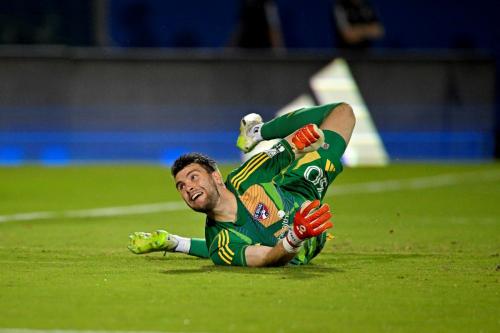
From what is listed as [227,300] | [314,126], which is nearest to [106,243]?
[314,126]

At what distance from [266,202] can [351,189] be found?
9.81m

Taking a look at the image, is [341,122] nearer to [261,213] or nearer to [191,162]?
[261,213]

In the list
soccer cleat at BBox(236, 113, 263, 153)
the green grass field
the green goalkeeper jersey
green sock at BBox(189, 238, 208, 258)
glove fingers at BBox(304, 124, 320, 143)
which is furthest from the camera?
soccer cleat at BBox(236, 113, 263, 153)

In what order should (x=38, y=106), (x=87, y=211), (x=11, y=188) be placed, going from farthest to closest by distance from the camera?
(x=38, y=106) → (x=11, y=188) → (x=87, y=211)

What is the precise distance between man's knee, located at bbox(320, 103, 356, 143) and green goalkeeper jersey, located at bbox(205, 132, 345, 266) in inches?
12.0

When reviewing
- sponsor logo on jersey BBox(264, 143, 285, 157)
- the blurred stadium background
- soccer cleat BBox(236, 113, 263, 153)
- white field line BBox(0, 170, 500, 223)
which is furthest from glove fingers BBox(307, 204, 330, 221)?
white field line BBox(0, 170, 500, 223)

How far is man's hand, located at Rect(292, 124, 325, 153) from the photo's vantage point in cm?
987

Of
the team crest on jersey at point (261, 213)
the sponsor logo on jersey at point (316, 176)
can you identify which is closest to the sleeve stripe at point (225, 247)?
the team crest on jersey at point (261, 213)

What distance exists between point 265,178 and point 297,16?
1716 centimetres

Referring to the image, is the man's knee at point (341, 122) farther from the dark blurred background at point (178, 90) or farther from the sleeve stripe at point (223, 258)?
the dark blurred background at point (178, 90)

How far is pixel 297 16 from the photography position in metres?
26.9

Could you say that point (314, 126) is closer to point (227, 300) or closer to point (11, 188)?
point (227, 300)

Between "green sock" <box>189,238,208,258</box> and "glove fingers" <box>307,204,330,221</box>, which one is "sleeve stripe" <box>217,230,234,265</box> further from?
"glove fingers" <box>307,204,330,221</box>

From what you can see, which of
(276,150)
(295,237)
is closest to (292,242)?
(295,237)
